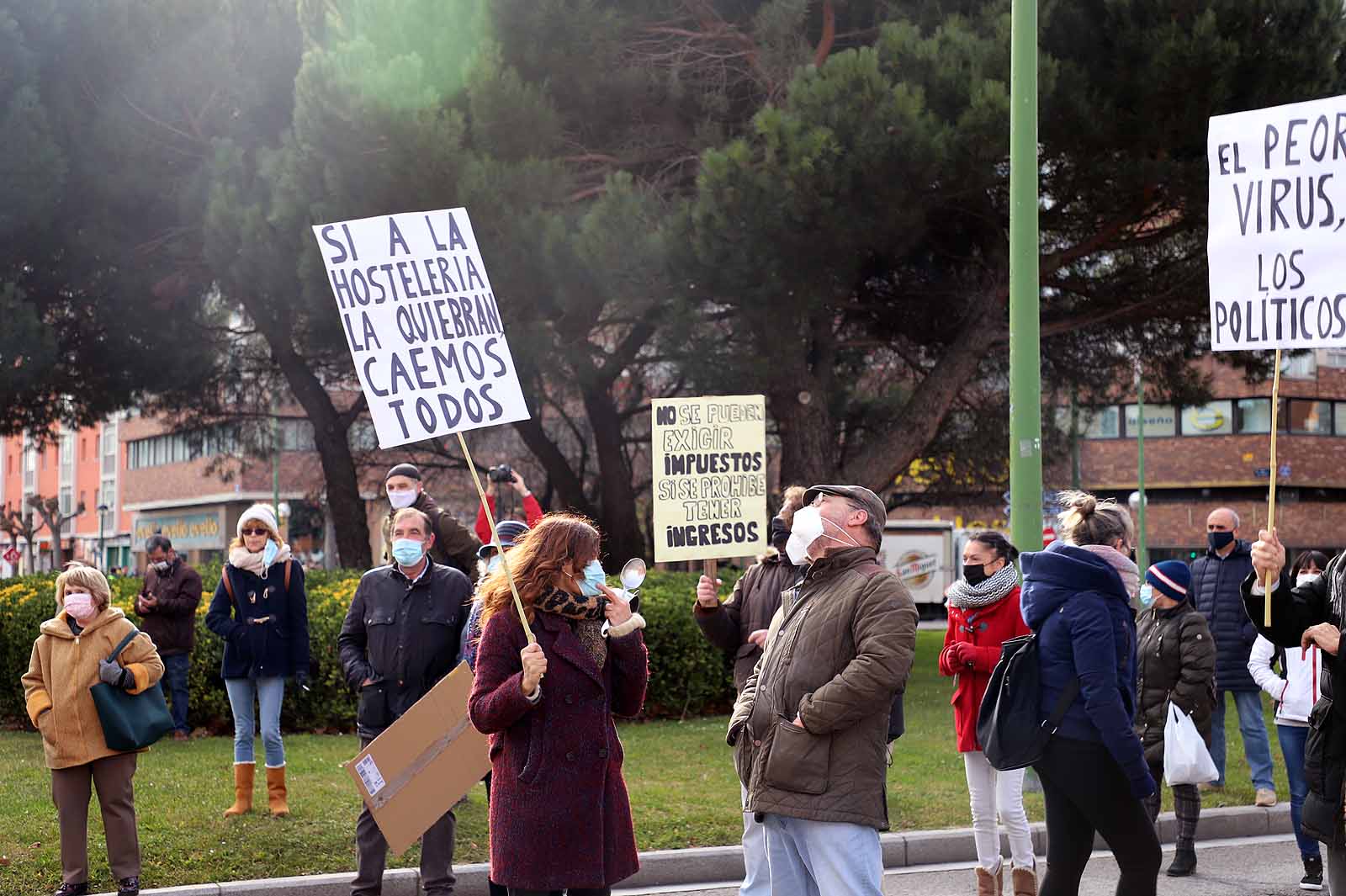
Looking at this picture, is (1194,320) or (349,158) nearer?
(349,158)

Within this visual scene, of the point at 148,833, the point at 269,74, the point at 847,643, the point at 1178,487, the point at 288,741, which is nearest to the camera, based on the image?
the point at 847,643

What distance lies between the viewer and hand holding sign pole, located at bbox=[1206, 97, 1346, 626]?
19.4 ft

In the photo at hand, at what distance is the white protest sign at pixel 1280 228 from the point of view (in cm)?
590

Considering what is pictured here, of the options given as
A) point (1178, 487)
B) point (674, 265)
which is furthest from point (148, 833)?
point (1178, 487)

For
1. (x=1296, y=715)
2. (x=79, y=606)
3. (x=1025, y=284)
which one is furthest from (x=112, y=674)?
(x=1025, y=284)

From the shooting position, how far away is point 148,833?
8047mm

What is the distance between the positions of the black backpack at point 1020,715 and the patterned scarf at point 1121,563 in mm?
382

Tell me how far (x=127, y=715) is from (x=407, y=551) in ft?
4.99

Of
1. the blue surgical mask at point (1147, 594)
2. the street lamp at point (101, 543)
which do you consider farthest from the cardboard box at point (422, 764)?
the street lamp at point (101, 543)

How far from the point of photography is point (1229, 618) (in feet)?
33.9

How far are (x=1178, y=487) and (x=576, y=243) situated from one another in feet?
138

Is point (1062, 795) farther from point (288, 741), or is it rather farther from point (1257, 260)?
point (288, 741)

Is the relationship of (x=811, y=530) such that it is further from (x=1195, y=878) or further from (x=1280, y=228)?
(x=1195, y=878)

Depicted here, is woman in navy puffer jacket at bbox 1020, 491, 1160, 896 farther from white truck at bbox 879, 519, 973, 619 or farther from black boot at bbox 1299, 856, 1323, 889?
white truck at bbox 879, 519, 973, 619
